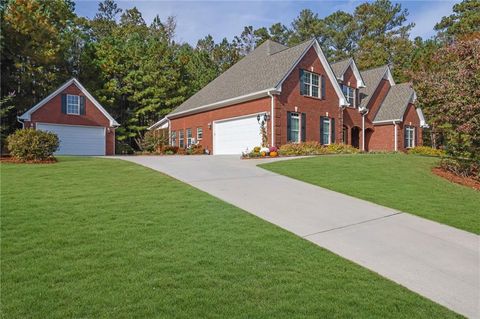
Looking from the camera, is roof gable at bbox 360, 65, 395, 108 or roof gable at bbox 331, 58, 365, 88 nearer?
roof gable at bbox 331, 58, 365, 88

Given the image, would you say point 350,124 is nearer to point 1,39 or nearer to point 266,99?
point 266,99

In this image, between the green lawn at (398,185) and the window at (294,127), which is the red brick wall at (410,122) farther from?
the green lawn at (398,185)

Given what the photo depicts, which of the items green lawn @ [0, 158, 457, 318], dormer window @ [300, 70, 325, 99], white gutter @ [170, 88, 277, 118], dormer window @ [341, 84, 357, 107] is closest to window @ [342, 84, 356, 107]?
dormer window @ [341, 84, 357, 107]

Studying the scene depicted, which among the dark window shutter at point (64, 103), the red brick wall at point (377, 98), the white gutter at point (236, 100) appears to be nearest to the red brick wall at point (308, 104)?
the white gutter at point (236, 100)

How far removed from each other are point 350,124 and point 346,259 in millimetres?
23040

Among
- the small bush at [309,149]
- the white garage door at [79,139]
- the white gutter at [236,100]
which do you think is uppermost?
the white gutter at [236,100]

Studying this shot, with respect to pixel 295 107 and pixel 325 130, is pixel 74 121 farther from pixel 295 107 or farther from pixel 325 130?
pixel 325 130

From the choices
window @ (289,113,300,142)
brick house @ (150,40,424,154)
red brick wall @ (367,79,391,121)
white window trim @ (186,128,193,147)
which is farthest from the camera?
red brick wall @ (367,79,391,121)

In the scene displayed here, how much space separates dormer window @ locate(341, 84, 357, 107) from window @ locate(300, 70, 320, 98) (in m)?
4.56

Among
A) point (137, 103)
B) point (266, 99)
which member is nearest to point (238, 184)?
point (266, 99)

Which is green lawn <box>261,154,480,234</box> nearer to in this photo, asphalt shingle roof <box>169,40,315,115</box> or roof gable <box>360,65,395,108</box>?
asphalt shingle roof <box>169,40,315,115</box>

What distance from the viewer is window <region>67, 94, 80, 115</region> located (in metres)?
25.0

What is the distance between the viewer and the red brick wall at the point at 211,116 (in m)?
20.8

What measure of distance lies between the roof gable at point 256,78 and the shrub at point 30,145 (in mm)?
11309
